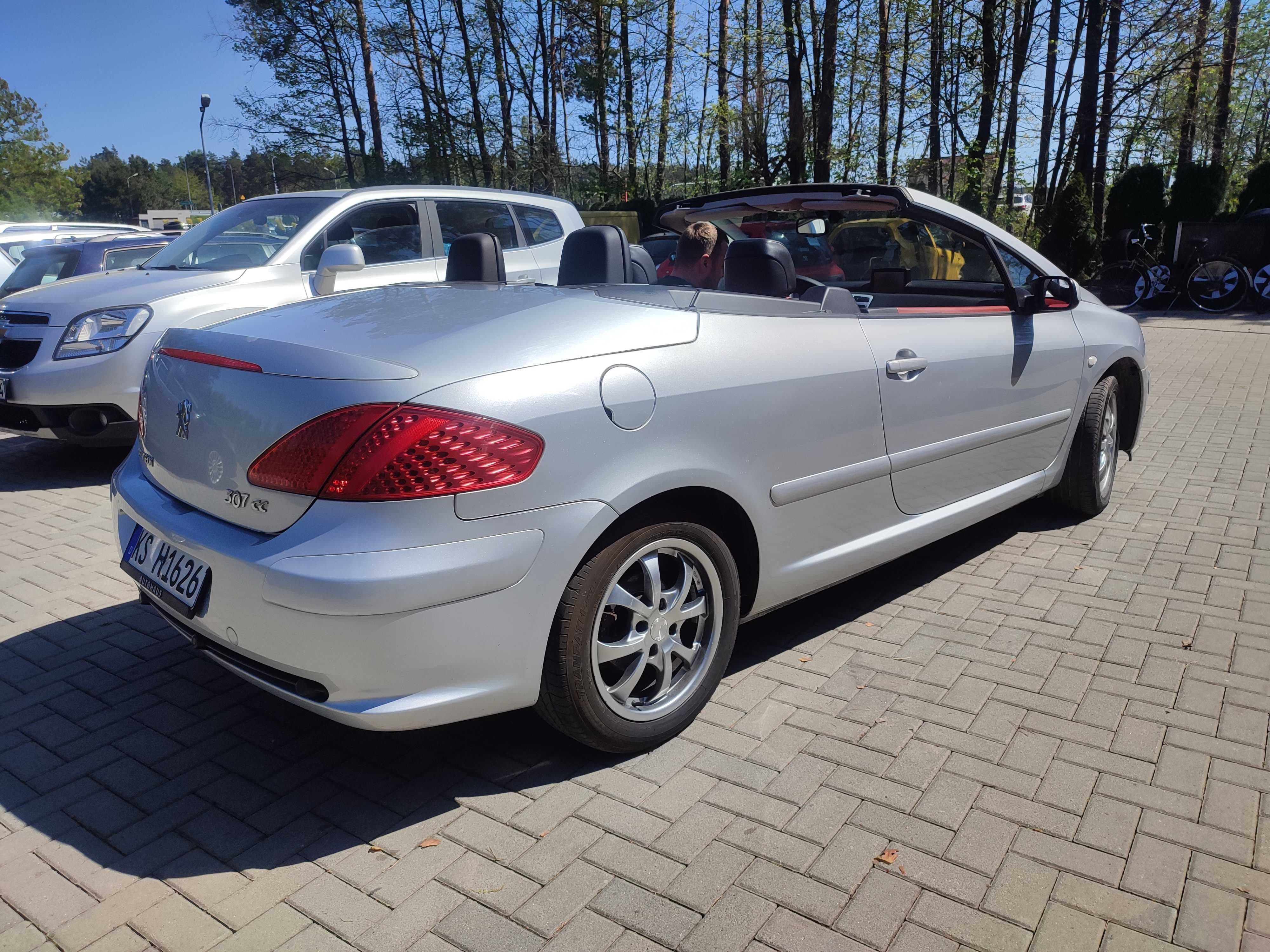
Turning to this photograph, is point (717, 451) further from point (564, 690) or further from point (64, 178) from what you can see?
point (64, 178)

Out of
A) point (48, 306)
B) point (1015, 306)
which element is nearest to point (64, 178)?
point (48, 306)

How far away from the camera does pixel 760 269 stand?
11.3 feet

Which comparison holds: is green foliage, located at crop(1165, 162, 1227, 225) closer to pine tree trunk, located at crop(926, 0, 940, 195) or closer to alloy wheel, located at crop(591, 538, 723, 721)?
pine tree trunk, located at crop(926, 0, 940, 195)

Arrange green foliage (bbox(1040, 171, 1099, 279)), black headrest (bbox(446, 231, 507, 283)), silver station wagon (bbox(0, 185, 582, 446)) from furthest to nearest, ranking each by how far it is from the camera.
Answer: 1. green foliage (bbox(1040, 171, 1099, 279))
2. silver station wagon (bbox(0, 185, 582, 446))
3. black headrest (bbox(446, 231, 507, 283))

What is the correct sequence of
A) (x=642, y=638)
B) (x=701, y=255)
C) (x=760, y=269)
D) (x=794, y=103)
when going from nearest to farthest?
(x=642, y=638), (x=760, y=269), (x=701, y=255), (x=794, y=103)

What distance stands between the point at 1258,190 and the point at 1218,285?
3.32 meters

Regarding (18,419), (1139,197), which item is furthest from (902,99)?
(18,419)

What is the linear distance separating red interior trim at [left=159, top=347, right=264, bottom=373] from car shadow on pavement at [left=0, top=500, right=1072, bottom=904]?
1.18 m

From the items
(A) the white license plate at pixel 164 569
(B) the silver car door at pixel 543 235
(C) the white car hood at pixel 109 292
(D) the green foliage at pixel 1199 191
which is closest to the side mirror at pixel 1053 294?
(A) the white license plate at pixel 164 569

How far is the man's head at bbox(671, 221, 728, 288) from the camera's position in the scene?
15.7ft

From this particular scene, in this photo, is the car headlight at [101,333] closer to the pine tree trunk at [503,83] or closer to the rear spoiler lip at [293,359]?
the rear spoiler lip at [293,359]

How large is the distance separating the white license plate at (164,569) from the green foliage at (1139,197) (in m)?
20.2

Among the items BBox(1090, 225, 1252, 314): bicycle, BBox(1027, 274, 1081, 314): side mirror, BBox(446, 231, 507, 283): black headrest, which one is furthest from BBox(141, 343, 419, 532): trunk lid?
BBox(1090, 225, 1252, 314): bicycle

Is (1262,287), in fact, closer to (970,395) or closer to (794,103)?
(794,103)
